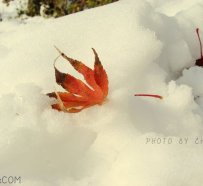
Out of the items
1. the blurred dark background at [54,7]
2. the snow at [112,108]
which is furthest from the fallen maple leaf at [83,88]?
the blurred dark background at [54,7]

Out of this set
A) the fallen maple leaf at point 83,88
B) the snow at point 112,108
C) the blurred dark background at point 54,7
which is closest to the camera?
the snow at point 112,108

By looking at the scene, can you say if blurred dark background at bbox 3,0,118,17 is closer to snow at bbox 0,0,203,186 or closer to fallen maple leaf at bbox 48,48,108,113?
snow at bbox 0,0,203,186

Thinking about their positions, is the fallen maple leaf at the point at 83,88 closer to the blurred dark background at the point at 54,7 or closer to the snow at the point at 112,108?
the snow at the point at 112,108

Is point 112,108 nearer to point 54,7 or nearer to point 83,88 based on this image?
point 83,88

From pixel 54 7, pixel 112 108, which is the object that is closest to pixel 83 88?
pixel 112 108

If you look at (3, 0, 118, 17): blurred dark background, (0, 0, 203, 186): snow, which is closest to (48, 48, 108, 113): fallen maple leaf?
(0, 0, 203, 186): snow

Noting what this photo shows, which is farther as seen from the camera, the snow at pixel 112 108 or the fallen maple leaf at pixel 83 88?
the fallen maple leaf at pixel 83 88
